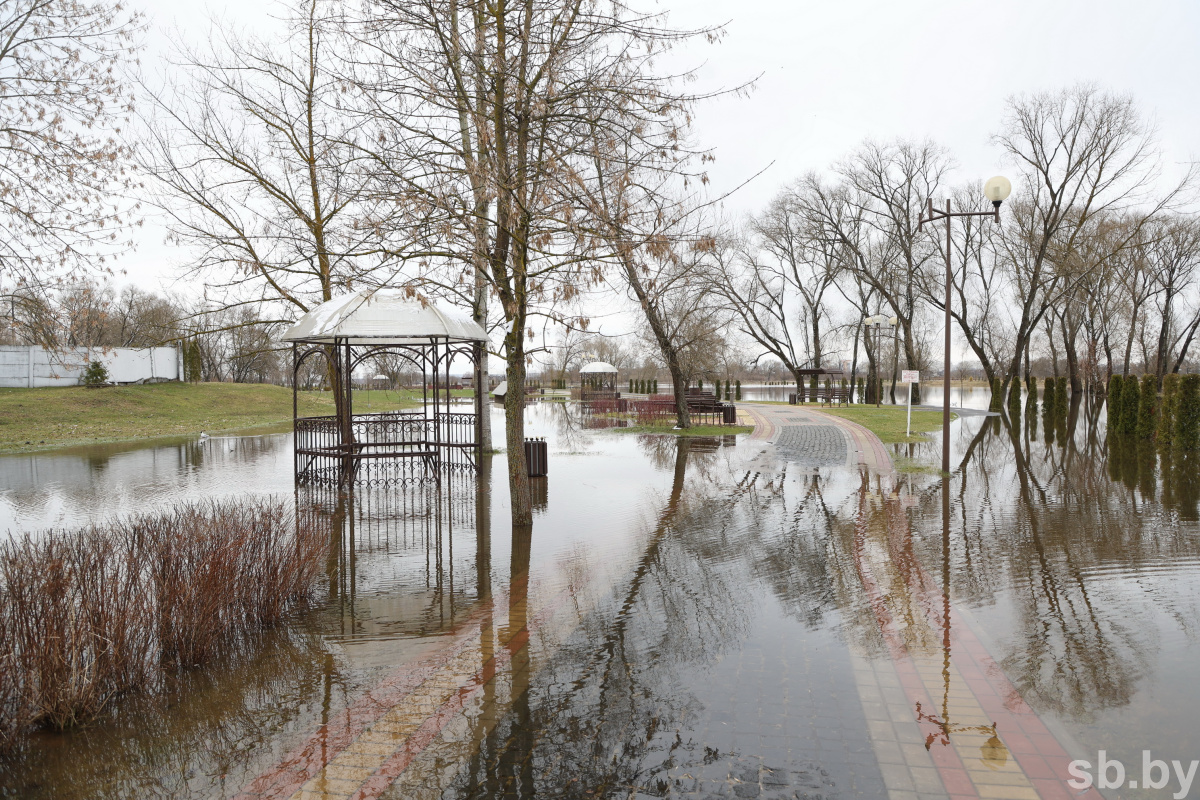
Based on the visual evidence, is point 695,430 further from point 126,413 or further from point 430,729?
point 126,413

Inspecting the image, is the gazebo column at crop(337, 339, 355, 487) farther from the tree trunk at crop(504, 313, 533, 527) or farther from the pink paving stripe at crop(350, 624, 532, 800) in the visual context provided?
the pink paving stripe at crop(350, 624, 532, 800)

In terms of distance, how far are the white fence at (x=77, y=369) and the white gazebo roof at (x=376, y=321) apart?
21.1 m

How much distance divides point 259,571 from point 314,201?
37.2ft

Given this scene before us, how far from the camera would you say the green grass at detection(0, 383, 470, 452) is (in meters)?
23.6

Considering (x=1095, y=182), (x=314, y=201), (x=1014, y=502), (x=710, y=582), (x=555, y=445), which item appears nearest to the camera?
(x=710, y=582)

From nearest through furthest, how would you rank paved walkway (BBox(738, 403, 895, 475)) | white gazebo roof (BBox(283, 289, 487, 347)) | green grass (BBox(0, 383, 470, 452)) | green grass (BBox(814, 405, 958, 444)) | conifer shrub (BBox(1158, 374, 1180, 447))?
white gazebo roof (BBox(283, 289, 487, 347)), paved walkway (BBox(738, 403, 895, 475)), conifer shrub (BBox(1158, 374, 1180, 447)), green grass (BBox(814, 405, 958, 444)), green grass (BBox(0, 383, 470, 452))

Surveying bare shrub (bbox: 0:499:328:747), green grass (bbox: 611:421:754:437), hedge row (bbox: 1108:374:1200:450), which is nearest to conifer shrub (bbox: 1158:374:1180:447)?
hedge row (bbox: 1108:374:1200:450)

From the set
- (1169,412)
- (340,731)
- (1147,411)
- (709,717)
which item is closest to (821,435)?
(1169,412)

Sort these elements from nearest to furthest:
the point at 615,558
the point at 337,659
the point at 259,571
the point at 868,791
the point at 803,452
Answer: the point at 868,791
the point at 337,659
the point at 259,571
the point at 615,558
the point at 803,452

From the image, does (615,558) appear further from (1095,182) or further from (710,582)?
(1095,182)

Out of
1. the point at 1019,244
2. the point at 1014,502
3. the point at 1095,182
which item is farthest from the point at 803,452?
the point at 1019,244

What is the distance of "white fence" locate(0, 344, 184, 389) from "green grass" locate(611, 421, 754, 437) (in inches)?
833

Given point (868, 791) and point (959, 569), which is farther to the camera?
point (959, 569)

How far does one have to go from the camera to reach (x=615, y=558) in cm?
800
